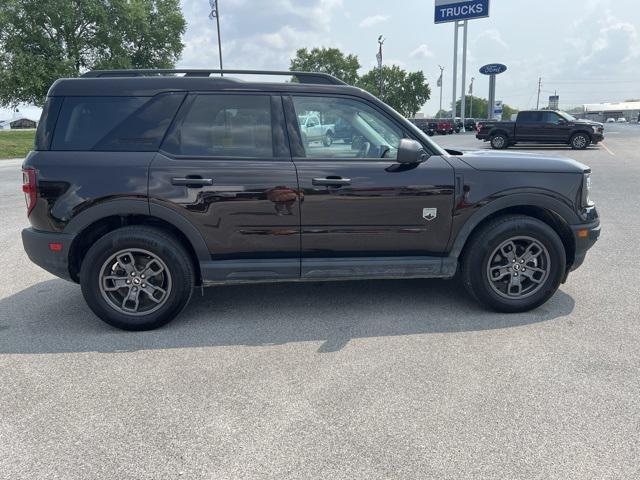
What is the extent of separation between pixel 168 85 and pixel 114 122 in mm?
499

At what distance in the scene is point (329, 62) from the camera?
76.8 meters

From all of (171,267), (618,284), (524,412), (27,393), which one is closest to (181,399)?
(27,393)

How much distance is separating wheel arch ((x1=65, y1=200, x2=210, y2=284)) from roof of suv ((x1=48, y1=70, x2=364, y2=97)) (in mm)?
872

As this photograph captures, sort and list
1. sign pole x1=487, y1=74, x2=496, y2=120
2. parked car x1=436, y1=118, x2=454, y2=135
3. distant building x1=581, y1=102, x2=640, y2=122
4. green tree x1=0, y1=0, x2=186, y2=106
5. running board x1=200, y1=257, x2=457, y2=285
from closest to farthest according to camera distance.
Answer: running board x1=200, y1=257, x2=457, y2=285 < green tree x1=0, y1=0, x2=186, y2=106 < sign pole x1=487, y1=74, x2=496, y2=120 < parked car x1=436, y1=118, x2=454, y2=135 < distant building x1=581, y1=102, x2=640, y2=122

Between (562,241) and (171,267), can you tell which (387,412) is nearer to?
(171,267)

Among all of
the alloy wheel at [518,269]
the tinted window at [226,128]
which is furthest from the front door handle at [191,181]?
the alloy wheel at [518,269]

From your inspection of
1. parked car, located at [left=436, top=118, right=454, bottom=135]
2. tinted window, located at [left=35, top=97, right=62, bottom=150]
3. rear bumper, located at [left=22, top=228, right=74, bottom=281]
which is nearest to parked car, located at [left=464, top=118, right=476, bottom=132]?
parked car, located at [left=436, top=118, right=454, bottom=135]

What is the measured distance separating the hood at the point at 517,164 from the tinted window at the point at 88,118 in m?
2.67

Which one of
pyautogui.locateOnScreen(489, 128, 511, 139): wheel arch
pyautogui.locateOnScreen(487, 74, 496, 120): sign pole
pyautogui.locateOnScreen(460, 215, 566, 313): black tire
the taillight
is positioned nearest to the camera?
the taillight

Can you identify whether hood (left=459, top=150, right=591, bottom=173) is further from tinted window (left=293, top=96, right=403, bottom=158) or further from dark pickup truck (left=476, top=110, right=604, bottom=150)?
dark pickup truck (left=476, top=110, right=604, bottom=150)

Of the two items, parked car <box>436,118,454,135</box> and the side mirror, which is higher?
parked car <box>436,118,454,135</box>

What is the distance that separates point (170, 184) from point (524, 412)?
2815mm

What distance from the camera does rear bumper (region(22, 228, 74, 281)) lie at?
12.2 feet

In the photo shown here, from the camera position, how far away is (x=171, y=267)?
12.4ft
